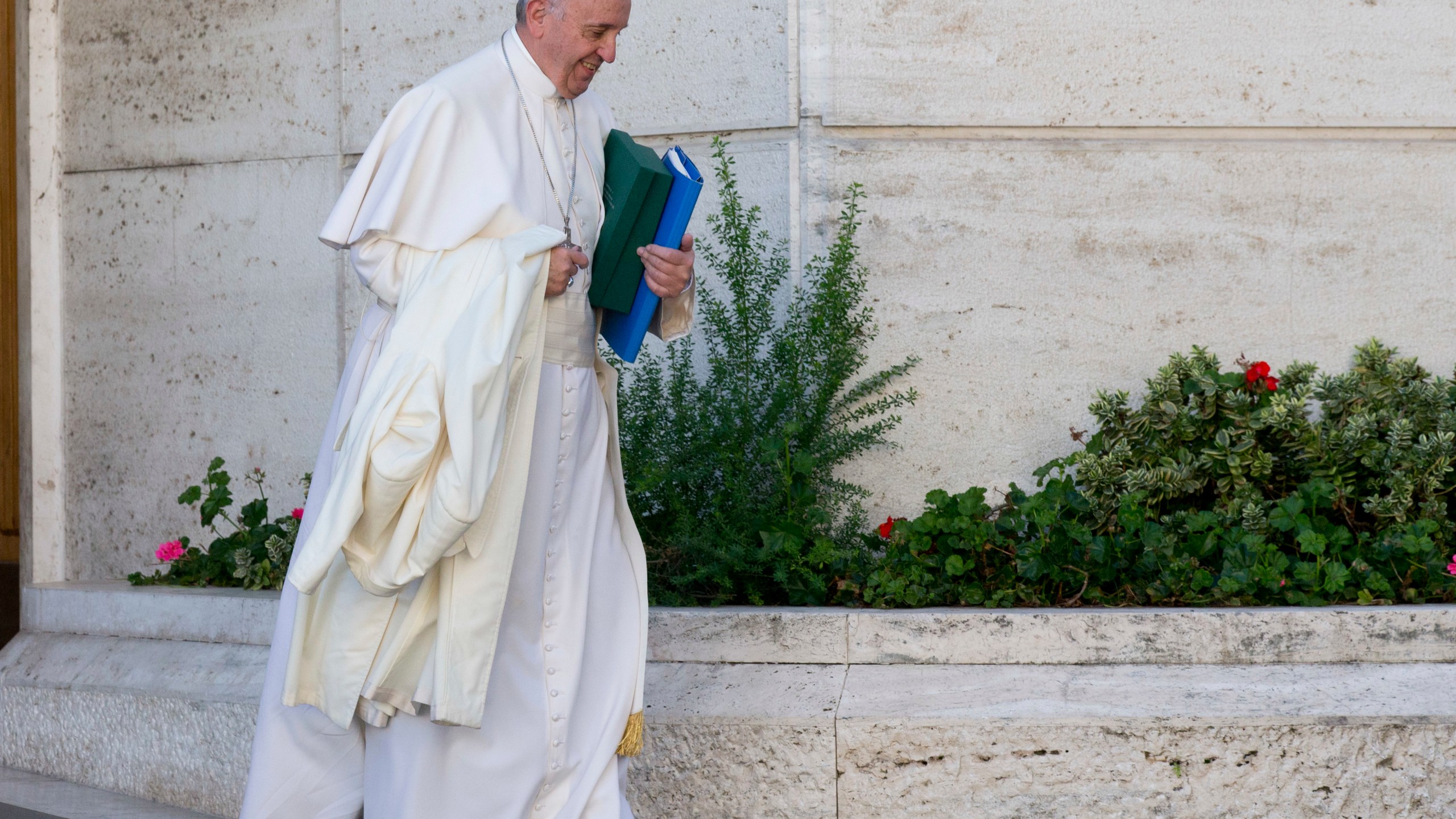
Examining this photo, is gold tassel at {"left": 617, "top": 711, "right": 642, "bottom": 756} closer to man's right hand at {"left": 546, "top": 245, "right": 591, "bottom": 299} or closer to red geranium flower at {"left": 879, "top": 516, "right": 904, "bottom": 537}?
man's right hand at {"left": 546, "top": 245, "right": 591, "bottom": 299}

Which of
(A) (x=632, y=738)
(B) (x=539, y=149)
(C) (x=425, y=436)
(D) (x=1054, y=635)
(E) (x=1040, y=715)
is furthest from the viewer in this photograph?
(D) (x=1054, y=635)

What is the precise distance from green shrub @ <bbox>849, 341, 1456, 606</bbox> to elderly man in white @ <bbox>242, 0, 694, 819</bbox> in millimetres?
1216

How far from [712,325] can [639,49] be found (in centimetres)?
103

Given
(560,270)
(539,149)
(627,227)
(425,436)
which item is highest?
→ (539,149)

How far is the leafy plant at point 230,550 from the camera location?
454cm

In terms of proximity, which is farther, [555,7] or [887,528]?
[887,528]

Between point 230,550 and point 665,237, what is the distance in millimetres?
2640

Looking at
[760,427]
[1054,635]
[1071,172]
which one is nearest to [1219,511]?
[1054,635]

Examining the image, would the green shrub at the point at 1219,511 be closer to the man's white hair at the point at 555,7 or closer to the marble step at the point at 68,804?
the man's white hair at the point at 555,7

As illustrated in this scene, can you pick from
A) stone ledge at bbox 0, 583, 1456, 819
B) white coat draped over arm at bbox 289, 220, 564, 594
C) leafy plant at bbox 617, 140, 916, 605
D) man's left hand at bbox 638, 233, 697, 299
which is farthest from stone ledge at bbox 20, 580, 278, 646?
man's left hand at bbox 638, 233, 697, 299

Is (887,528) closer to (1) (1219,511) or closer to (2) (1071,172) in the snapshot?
(1) (1219,511)

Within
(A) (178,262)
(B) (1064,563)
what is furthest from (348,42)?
(B) (1064,563)

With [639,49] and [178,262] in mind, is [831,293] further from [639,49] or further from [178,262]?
[178,262]

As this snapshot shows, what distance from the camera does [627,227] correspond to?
108 inches
